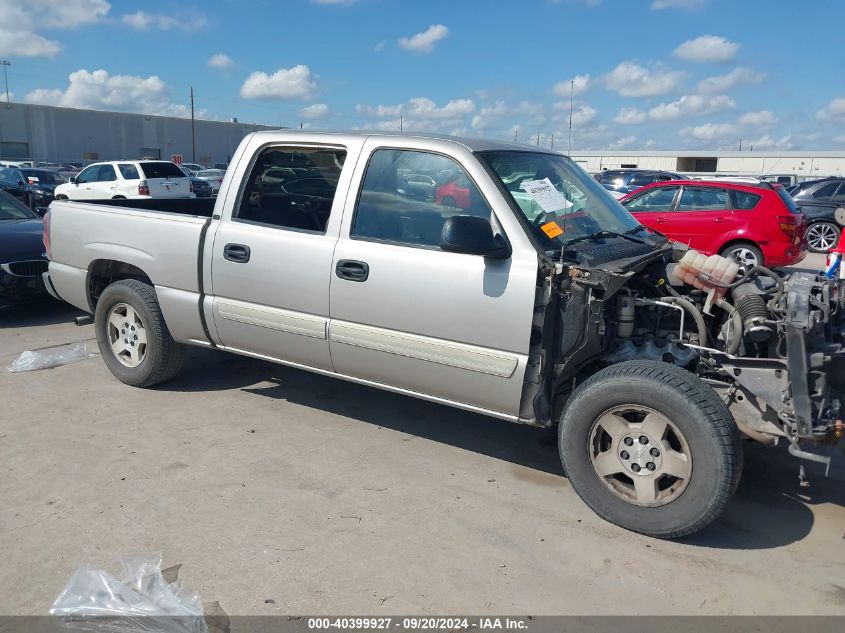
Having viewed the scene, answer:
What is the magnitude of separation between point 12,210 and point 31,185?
15336mm

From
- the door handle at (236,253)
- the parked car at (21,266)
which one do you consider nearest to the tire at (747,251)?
the door handle at (236,253)

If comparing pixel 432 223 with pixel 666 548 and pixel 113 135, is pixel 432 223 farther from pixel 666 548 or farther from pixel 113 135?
pixel 113 135

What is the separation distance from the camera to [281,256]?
176 inches

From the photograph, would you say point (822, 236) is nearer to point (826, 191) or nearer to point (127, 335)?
point (826, 191)

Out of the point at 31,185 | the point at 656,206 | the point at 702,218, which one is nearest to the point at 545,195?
the point at 702,218

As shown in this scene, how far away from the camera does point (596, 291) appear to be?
3.62 m

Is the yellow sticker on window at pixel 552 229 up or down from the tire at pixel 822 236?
up

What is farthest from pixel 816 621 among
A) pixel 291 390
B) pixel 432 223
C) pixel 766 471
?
pixel 291 390

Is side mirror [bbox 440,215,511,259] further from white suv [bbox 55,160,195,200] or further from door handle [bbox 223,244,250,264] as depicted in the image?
white suv [bbox 55,160,195,200]

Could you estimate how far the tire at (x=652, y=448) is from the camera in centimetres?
329

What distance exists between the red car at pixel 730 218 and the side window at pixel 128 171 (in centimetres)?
1461

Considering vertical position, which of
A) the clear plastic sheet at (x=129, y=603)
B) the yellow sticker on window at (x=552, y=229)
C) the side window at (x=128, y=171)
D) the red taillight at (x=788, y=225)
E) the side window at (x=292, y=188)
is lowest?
the clear plastic sheet at (x=129, y=603)

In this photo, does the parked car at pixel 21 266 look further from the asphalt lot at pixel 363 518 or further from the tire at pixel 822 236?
the tire at pixel 822 236

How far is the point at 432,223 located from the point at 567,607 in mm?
2175
